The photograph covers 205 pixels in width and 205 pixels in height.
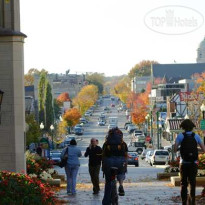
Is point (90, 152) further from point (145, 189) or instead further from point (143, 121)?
point (143, 121)

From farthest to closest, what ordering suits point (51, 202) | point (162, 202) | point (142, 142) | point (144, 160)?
point (142, 142)
point (144, 160)
point (162, 202)
point (51, 202)

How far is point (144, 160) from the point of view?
62.9m

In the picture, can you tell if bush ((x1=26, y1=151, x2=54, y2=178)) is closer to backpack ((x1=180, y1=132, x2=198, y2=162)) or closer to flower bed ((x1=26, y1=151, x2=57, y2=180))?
flower bed ((x1=26, y1=151, x2=57, y2=180))

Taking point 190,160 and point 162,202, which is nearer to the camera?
point 190,160

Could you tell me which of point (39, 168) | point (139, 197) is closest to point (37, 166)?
point (39, 168)

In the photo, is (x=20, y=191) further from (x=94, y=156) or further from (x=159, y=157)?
(x=159, y=157)

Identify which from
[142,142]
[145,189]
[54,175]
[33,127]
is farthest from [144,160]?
[145,189]

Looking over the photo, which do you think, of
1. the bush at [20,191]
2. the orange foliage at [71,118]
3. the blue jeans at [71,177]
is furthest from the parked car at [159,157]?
the orange foliage at [71,118]

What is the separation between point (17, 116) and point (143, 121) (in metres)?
109

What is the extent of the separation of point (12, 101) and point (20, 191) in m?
7.24

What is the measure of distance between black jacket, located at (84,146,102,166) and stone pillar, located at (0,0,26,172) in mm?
1654

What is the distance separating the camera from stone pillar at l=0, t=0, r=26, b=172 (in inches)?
736

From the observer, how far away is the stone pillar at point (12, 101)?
1870 cm

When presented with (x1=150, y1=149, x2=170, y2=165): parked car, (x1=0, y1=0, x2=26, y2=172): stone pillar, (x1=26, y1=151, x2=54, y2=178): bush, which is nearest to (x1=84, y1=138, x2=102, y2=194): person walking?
(x1=0, y1=0, x2=26, y2=172): stone pillar
